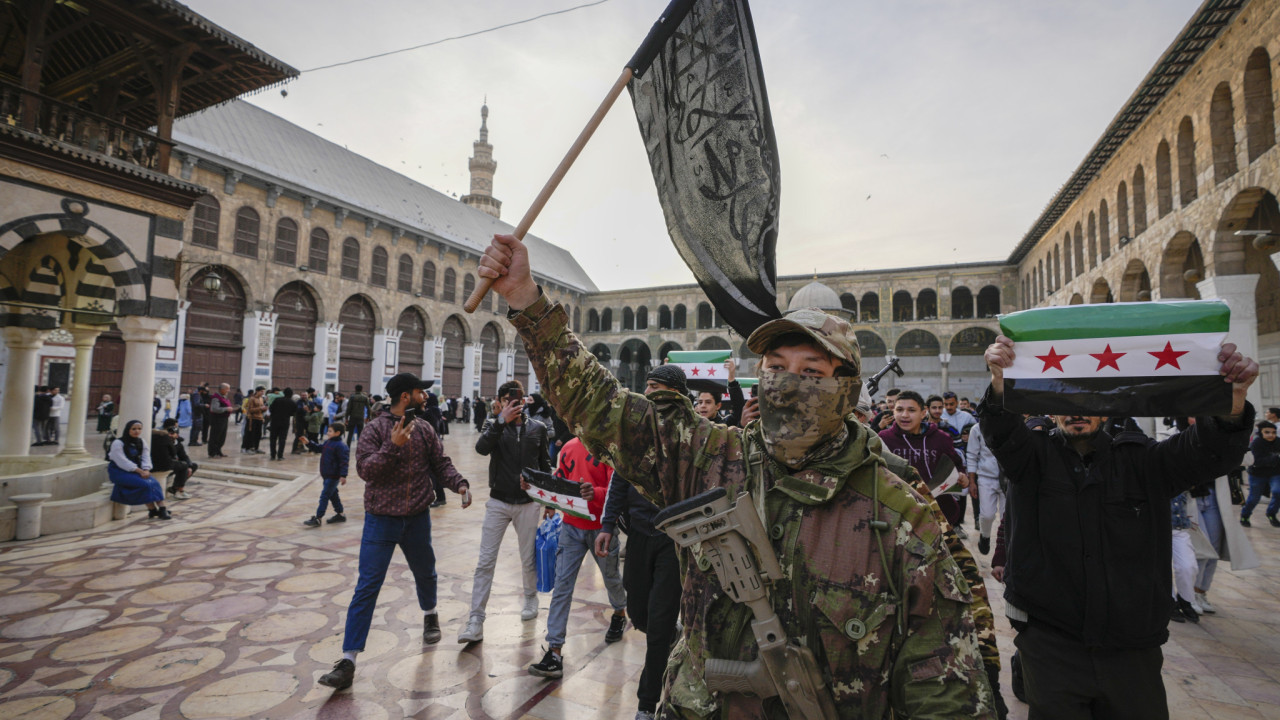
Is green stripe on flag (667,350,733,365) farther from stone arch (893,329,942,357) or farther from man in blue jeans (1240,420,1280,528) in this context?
stone arch (893,329,942,357)

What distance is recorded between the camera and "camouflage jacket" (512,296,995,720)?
1.25 m

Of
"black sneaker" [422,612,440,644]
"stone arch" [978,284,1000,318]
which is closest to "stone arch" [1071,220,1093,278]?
"stone arch" [978,284,1000,318]

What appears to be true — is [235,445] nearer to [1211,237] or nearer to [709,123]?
[709,123]

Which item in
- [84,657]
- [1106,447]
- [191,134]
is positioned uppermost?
[191,134]

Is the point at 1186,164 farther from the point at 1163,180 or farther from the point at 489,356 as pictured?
the point at 489,356

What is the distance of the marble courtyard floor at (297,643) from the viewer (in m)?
3.30

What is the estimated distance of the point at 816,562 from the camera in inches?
52.7

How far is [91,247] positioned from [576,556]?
8308 mm

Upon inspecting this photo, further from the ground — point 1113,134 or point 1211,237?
point 1113,134

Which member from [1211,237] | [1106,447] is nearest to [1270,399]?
[1211,237]

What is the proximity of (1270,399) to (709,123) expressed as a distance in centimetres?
2022

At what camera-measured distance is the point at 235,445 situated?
Result: 15.7 meters

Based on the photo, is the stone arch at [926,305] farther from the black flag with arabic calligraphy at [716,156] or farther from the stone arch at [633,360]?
the black flag with arabic calligraphy at [716,156]

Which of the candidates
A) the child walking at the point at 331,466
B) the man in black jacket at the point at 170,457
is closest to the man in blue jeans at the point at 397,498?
the child walking at the point at 331,466
